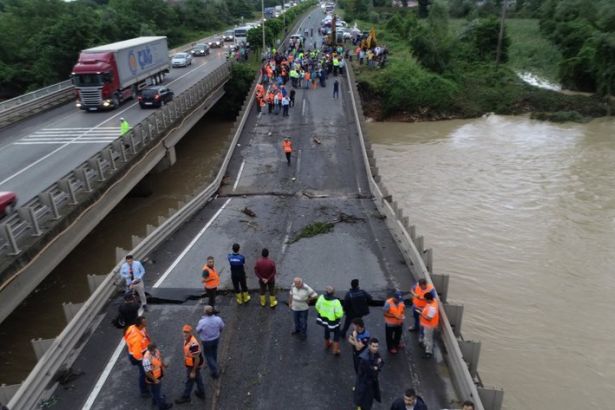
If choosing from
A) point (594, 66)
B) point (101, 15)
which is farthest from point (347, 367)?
point (101, 15)

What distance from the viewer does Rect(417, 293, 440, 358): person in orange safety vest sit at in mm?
8742

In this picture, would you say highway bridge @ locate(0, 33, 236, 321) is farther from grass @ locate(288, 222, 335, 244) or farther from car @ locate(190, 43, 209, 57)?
car @ locate(190, 43, 209, 57)

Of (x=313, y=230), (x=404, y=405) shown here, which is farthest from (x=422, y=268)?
(x=404, y=405)

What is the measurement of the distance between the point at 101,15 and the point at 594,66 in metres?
53.7

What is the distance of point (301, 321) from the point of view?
32.0 ft

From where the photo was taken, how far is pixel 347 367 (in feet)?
29.8

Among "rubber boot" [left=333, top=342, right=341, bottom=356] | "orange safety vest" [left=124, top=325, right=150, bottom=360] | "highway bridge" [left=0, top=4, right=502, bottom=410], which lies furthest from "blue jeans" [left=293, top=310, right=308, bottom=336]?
"orange safety vest" [left=124, top=325, right=150, bottom=360]

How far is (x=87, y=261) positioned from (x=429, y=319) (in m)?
14.6

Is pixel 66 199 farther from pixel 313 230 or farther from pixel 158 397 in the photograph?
pixel 158 397

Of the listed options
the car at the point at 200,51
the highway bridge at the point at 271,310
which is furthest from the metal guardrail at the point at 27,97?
the car at the point at 200,51

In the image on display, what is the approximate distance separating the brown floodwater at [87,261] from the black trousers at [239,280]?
7073mm

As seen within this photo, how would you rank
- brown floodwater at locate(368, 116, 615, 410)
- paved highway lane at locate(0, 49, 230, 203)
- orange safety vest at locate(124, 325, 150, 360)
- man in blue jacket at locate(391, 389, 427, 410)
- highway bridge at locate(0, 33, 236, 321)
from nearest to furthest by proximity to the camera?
man in blue jacket at locate(391, 389, 427, 410)
orange safety vest at locate(124, 325, 150, 360)
highway bridge at locate(0, 33, 236, 321)
brown floodwater at locate(368, 116, 615, 410)
paved highway lane at locate(0, 49, 230, 203)

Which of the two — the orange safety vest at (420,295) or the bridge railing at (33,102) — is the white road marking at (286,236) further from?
the bridge railing at (33,102)

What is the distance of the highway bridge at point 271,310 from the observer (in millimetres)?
8383
